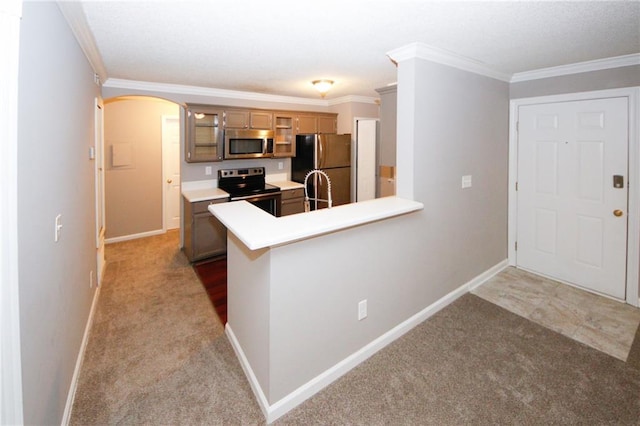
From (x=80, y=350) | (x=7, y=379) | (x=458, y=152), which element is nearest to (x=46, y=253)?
(x=7, y=379)

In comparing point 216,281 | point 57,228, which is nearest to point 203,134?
point 216,281

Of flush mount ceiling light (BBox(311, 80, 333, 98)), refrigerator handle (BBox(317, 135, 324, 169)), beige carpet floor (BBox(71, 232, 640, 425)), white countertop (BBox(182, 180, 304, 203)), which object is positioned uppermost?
flush mount ceiling light (BBox(311, 80, 333, 98))

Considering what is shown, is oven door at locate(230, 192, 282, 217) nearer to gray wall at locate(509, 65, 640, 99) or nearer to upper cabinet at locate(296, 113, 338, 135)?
upper cabinet at locate(296, 113, 338, 135)

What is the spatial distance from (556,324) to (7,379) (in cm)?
355

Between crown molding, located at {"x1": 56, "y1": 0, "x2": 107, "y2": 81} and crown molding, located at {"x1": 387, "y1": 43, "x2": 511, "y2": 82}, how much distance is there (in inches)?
86.6

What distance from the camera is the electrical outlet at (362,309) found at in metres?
2.29

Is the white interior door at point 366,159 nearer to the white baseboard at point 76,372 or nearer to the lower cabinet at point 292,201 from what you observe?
the lower cabinet at point 292,201

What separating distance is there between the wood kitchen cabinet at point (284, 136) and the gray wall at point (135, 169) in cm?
171

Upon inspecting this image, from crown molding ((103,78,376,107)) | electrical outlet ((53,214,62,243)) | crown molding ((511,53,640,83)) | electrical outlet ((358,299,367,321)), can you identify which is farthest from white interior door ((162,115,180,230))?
crown molding ((511,53,640,83))

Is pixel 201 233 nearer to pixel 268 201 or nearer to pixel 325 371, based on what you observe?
pixel 268 201

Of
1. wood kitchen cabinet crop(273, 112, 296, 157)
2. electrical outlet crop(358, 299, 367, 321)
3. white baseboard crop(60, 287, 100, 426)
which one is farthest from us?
wood kitchen cabinet crop(273, 112, 296, 157)

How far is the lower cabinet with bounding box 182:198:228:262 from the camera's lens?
13.9ft

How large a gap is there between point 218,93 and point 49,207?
343 centimetres

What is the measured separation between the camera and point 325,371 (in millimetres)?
2127
